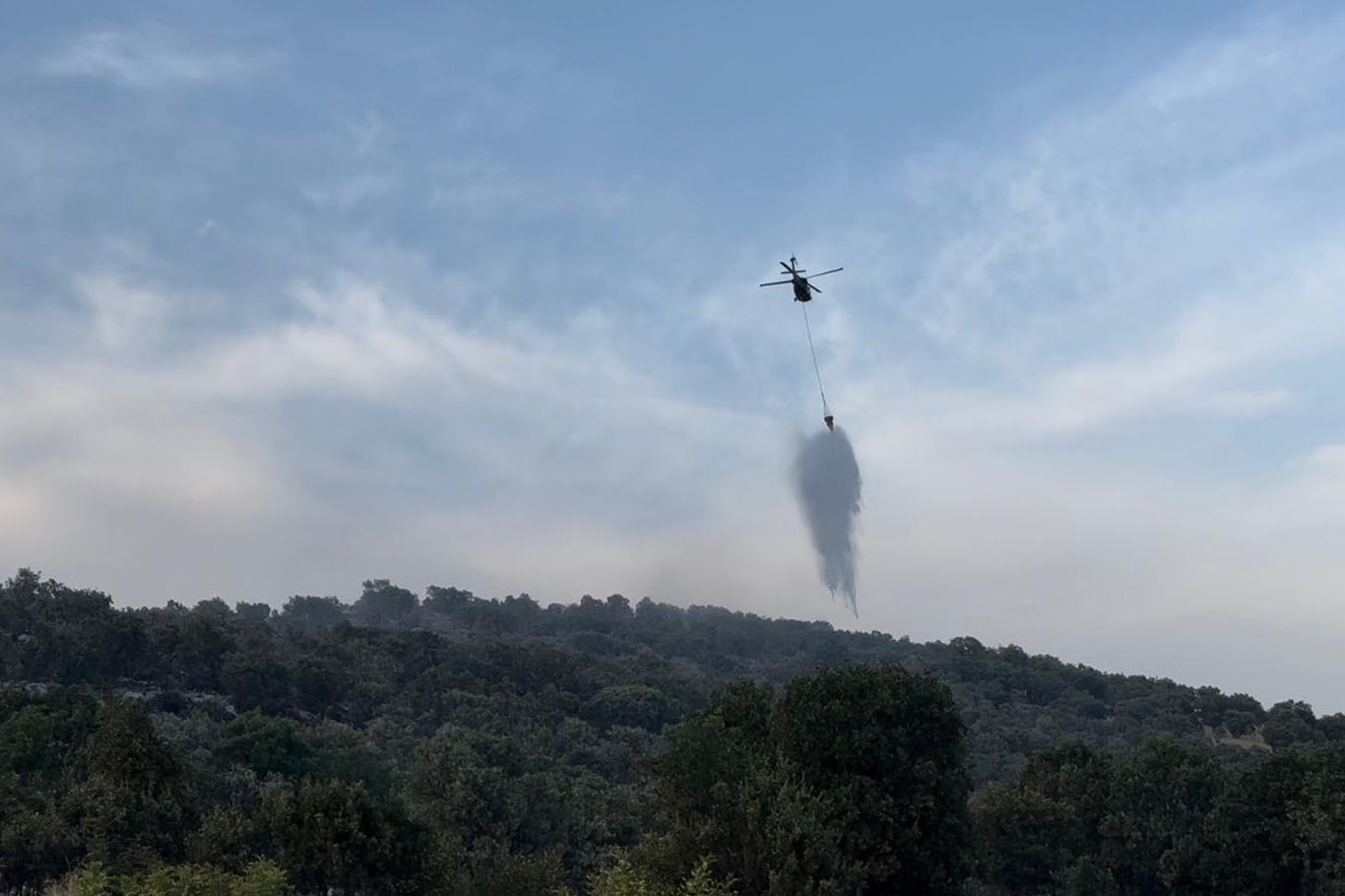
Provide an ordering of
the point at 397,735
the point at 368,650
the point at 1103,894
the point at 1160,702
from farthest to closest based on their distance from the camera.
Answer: the point at 1160,702
the point at 368,650
the point at 397,735
the point at 1103,894

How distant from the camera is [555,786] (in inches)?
2847

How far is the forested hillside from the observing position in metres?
41.9

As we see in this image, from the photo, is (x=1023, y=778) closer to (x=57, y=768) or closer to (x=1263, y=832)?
(x=1263, y=832)

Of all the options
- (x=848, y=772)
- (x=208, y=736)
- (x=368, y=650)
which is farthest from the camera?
(x=368, y=650)

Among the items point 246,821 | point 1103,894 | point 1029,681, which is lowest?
point 1103,894

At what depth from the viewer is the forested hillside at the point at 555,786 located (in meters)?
41.9

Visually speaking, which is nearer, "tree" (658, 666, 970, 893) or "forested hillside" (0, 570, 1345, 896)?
"tree" (658, 666, 970, 893)

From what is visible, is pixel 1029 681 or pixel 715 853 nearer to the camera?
pixel 715 853

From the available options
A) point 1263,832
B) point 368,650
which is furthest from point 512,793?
point 368,650

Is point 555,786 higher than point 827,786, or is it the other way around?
point 827,786

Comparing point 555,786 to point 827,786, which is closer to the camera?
point 827,786

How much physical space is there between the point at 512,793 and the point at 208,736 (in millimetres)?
30638

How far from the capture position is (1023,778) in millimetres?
73875

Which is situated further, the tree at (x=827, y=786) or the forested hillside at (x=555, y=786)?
the forested hillside at (x=555, y=786)
